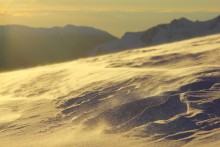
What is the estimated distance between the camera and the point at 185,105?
6.40 m

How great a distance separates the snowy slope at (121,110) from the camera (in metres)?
5.70

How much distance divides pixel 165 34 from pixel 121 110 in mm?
71364

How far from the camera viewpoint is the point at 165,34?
77.2m

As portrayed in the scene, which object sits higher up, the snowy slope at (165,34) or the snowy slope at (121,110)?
the snowy slope at (121,110)

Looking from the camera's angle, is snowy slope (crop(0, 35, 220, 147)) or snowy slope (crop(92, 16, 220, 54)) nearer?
snowy slope (crop(0, 35, 220, 147))

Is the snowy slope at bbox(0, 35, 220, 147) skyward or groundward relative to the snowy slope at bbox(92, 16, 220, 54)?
skyward

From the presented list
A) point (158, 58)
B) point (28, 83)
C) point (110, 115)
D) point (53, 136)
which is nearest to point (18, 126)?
point (53, 136)

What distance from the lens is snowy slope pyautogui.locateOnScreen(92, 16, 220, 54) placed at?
6307 centimetres

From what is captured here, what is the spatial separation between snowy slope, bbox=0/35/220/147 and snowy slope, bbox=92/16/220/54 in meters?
52.0

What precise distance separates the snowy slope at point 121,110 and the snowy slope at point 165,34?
52011mm

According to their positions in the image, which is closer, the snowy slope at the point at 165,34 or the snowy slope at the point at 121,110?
the snowy slope at the point at 121,110

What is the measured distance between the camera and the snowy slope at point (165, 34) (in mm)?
63072

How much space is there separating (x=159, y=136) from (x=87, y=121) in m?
1.29

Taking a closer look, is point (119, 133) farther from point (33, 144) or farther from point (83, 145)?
point (33, 144)
